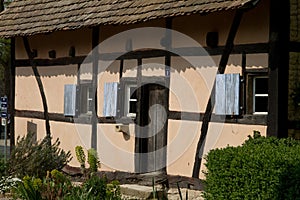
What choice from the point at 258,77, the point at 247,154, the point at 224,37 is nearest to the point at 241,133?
the point at 258,77

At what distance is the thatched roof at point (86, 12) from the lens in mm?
11703

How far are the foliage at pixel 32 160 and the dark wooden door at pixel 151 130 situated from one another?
1.58 meters

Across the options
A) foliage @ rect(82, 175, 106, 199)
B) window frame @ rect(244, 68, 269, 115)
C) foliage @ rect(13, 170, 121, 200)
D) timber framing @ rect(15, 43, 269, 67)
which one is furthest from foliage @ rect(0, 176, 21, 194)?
window frame @ rect(244, 68, 269, 115)

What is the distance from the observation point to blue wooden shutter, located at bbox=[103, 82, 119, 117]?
1409 cm

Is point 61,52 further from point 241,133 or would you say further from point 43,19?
point 241,133

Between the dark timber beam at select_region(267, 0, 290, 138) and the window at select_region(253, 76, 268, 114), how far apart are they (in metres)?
0.38

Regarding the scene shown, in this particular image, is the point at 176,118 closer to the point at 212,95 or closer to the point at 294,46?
the point at 212,95

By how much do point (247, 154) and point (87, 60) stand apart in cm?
676

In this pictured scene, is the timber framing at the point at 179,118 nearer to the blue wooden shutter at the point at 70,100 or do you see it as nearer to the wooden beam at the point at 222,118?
the wooden beam at the point at 222,118

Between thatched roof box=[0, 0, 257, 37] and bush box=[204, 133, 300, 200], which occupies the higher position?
thatched roof box=[0, 0, 257, 37]

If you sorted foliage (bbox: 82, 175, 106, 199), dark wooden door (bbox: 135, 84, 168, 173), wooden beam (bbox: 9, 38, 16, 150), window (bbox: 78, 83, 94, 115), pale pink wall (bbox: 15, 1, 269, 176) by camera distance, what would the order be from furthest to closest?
wooden beam (bbox: 9, 38, 16, 150) → window (bbox: 78, 83, 94, 115) → dark wooden door (bbox: 135, 84, 168, 173) → pale pink wall (bbox: 15, 1, 269, 176) → foliage (bbox: 82, 175, 106, 199)

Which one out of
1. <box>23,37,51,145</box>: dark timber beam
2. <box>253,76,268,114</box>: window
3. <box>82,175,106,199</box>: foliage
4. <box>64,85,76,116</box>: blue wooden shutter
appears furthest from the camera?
<box>23,37,51,145</box>: dark timber beam

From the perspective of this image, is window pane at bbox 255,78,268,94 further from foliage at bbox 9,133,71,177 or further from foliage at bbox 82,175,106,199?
foliage at bbox 9,133,71,177

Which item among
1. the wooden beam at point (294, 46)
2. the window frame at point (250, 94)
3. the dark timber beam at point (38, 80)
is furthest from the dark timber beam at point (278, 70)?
the dark timber beam at point (38, 80)
